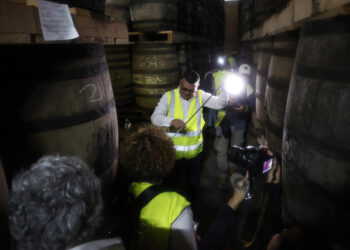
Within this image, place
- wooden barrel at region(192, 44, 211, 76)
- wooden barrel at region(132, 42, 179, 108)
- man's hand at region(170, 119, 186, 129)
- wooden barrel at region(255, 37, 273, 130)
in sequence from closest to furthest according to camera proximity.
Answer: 1. man's hand at region(170, 119, 186, 129)
2. wooden barrel at region(255, 37, 273, 130)
3. wooden barrel at region(132, 42, 179, 108)
4. wooden barrel at region(192, 44, 211, 76)

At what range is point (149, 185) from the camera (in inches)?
51.7

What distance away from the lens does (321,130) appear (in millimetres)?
1377

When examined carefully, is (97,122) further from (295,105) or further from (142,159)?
(295,105)

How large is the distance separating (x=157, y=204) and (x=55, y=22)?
99cm

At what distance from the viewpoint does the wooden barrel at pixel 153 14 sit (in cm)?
409

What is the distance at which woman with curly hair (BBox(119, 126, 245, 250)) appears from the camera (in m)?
1.18

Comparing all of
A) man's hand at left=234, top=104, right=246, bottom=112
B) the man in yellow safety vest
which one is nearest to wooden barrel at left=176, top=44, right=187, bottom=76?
man's hand at left=234, top=104, right=246, bottom=112

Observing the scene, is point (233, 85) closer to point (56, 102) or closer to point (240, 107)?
point (240, 107)

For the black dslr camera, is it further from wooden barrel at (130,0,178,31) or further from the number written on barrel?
wooden barrel at (130,0,178,31)

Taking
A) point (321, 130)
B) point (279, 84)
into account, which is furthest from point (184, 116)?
point (321, 130)

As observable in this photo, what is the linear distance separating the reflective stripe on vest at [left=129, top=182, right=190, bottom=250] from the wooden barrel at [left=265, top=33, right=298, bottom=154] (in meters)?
1.58

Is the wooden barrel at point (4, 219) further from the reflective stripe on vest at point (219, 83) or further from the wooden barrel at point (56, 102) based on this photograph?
the reflective stripe on vest at point (219, 83)

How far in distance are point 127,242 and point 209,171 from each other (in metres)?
2.91

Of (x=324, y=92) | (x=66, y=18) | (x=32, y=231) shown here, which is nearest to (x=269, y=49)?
(x=324, y=92)
